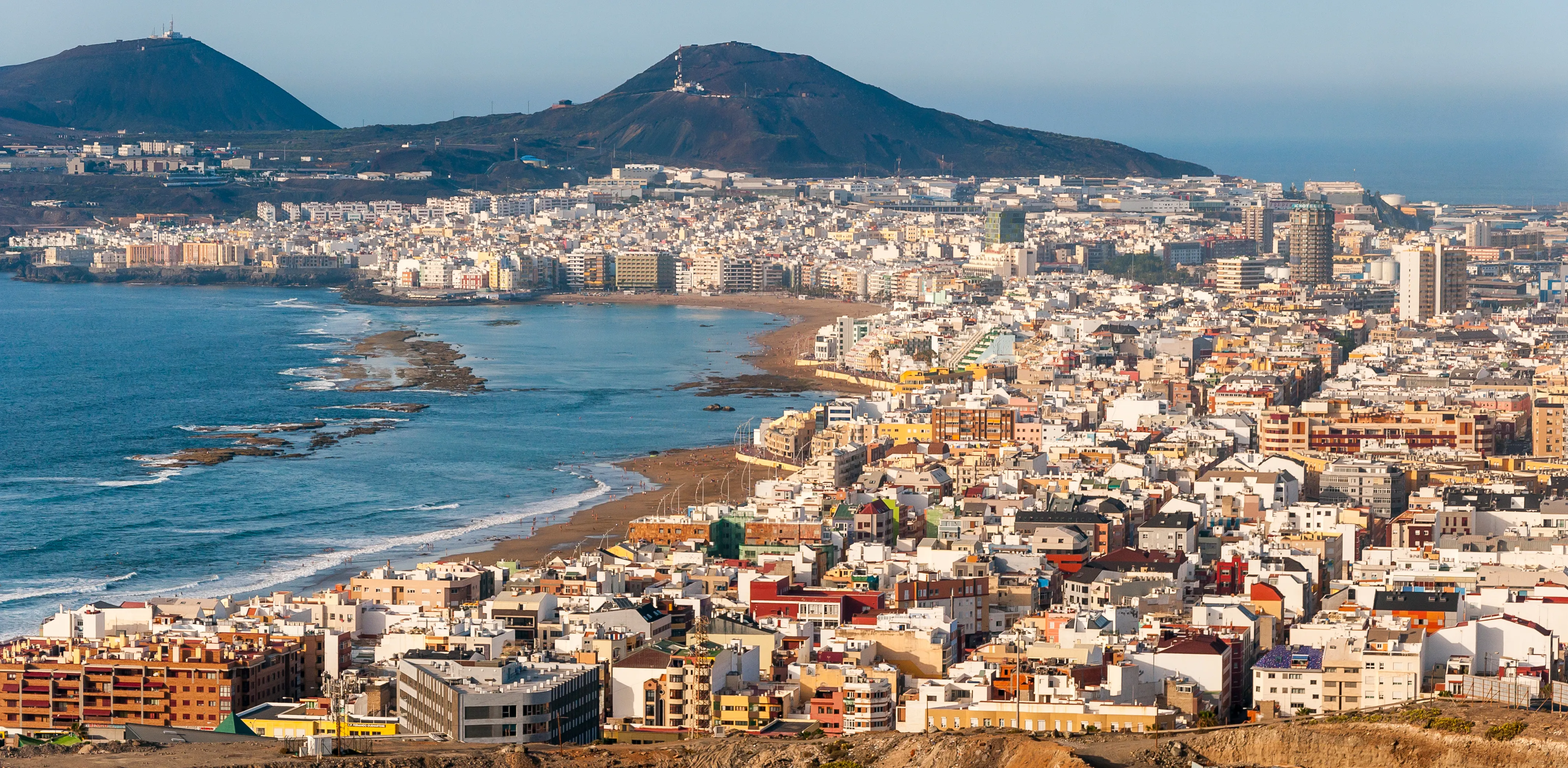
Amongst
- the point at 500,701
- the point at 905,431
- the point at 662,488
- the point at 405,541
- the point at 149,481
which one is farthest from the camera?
the point at 905,431

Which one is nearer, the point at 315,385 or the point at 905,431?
the point at 905,431

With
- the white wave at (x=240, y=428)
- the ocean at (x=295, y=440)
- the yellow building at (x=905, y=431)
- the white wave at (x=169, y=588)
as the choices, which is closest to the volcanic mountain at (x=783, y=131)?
the ocean at (x=295, y=440)

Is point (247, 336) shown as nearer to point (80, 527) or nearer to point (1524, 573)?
point (80, 527)

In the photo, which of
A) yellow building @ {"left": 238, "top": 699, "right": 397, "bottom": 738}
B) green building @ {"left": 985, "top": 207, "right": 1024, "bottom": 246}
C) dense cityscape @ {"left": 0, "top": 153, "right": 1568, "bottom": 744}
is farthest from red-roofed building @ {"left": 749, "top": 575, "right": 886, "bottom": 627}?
green building @ {"left": 985, "top": 207, "right": 1024, "bottom": 246}

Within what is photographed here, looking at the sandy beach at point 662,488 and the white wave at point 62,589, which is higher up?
the sandy beach at point 662,488

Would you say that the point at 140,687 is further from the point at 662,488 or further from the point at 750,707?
the point at 662,488

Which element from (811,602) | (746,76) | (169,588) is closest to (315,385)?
(169,588)

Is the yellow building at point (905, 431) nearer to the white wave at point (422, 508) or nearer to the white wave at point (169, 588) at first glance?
the white wave at point (422, 508)
